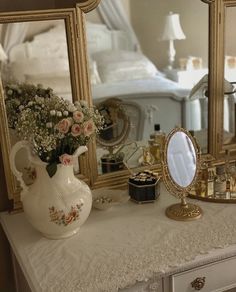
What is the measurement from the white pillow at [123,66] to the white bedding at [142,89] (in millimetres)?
19

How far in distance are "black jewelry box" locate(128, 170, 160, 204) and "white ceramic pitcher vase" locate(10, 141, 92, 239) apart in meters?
0.25

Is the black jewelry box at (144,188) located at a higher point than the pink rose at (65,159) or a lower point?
lower

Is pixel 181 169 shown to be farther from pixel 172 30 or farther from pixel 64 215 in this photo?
pixel 172 30

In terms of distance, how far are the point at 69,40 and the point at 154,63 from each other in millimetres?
353

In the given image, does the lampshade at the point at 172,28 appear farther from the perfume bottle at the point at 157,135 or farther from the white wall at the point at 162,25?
the perfume bottle at the point at 157,135

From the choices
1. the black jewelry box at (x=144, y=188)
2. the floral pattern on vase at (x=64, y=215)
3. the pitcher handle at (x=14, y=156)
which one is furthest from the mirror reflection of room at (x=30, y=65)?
the black jewelry box at (x=144, y=188)

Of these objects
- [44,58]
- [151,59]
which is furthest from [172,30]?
[44,58]

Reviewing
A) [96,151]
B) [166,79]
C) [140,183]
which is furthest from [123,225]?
[166,79]

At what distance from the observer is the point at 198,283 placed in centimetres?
123

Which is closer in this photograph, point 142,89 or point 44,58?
point 44,58

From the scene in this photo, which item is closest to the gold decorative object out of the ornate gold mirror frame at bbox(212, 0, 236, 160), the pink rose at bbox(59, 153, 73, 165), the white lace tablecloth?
the white lace tablecloth

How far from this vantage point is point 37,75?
142 cm

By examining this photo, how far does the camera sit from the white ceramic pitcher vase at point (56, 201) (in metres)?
1.25

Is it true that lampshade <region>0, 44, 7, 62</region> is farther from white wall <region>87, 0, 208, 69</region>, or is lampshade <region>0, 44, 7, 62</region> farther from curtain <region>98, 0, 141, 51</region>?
white wall <region>87, 0, 208, 69</region>
